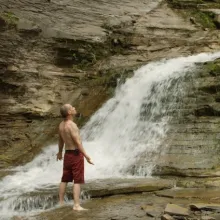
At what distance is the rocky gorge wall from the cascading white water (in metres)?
1.03

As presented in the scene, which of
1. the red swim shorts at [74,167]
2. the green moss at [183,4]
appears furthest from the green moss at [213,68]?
the green moss at [183,4]

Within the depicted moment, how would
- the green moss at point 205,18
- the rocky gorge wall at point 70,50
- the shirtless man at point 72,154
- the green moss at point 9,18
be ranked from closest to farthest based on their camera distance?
the shirtless man at point 72,154 < the rocky gorge wall at point 70,50 < the green moss at point 9,18 < the green moss at point 205,18

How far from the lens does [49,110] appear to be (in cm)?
1844

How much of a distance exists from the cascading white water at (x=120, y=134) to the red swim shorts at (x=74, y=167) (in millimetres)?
1251

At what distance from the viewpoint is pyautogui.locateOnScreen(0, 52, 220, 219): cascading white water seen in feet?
38.4

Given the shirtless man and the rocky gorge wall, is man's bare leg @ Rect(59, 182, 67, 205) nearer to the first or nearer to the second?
the shirtless man

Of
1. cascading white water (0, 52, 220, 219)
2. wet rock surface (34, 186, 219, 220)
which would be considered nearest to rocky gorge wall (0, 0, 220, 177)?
cascading white water (0, 52, 220, 219)

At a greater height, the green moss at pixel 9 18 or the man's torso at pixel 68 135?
the green moss at pixel 9 18

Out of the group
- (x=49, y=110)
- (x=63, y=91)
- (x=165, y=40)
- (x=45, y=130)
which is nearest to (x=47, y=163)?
(x=45, y=130)

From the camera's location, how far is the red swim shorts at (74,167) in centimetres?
858

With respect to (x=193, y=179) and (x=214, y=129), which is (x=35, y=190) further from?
(x=214, y=129)

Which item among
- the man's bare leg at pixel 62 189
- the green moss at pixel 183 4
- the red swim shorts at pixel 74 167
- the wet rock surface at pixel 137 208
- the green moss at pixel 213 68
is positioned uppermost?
the green moss at pixel 183 4

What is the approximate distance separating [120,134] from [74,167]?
19.5 ft

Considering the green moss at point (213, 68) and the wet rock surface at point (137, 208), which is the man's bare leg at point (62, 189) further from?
the green moss at point (213, 68)
